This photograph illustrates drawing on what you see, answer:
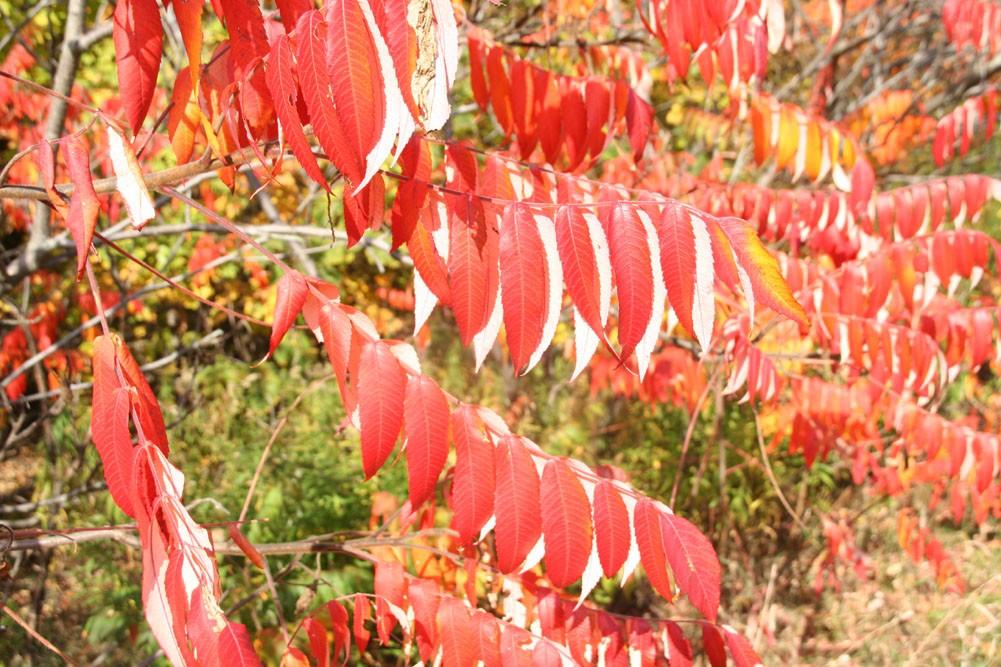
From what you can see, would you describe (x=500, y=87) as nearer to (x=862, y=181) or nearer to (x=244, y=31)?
(x=244, y=31)

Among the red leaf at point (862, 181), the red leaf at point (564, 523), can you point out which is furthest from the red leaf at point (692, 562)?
the red leaf at point (862, 181)

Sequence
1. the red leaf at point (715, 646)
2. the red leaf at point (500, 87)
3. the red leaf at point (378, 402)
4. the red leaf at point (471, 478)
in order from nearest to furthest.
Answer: the red leaf at point (378, 402)
the red leaf at point (471, 478)
the red leaf at point (715, 646)
the red leaf at point (500, 87)

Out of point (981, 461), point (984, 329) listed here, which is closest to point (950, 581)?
point (981, 461)

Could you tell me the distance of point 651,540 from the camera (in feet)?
4.17

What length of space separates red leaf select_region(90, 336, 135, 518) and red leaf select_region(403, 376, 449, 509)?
1.20 feet

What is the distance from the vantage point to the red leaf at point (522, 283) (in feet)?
3.56

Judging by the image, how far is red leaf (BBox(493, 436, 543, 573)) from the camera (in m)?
1.21

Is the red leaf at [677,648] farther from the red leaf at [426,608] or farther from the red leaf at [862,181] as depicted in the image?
the red leaf at [862,181]

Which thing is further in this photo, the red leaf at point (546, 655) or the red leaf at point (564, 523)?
the red leaf at point (546, 655)

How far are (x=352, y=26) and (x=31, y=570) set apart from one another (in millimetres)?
4606

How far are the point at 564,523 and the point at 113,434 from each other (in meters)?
0.64

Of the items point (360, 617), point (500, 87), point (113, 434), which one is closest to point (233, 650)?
point (113, 434)

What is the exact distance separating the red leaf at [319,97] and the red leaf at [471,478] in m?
0.47

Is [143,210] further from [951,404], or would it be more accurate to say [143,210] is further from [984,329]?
[951,404]
